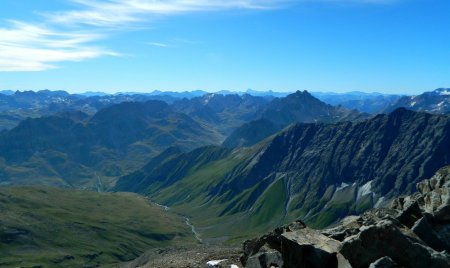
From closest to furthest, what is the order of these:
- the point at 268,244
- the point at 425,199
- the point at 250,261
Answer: the point at 250,261 → the point at 268,244 → the point at 425,199

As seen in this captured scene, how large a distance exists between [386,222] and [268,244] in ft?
Answer: 39.8

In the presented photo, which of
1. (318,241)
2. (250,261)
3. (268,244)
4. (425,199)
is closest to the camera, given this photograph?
(318,241)

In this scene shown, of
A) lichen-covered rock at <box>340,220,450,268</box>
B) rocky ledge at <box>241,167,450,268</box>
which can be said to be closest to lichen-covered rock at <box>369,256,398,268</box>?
rocky ledge at <box>241,167,450,268</box>

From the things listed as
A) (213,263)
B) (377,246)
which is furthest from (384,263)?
(213,263)

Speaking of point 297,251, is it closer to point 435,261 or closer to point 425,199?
point 435,261

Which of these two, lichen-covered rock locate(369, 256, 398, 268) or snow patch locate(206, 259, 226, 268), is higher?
lichen-covered rock locate(369, 256, 398, 268)

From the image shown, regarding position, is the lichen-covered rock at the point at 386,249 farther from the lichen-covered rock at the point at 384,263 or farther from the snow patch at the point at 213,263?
the snow patch at the point at 213,263

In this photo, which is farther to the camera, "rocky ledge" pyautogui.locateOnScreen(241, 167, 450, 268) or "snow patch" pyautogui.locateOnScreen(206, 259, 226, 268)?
"snow patch" pyautogui.locateOnScreen(206, 259, 226, 268)

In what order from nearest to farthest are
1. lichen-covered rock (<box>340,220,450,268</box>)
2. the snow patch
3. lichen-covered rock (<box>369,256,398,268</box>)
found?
lichen-covered rock (<box>369,256,398,268</box>) → lichen-covered rock (<box>340,220,450,268</box>) → the snow patch

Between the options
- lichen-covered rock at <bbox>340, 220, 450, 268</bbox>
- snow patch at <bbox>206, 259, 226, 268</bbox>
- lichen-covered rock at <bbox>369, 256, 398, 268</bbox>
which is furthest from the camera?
snow patch at <bbox>206, 259, 226, 268</bbox>

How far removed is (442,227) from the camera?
37500 millimetres

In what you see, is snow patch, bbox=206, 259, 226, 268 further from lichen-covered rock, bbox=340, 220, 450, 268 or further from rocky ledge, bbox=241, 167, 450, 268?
lichen-covered rock, bbox=340, 220, 450, 268

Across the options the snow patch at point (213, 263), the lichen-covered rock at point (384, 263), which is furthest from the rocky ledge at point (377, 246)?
the snow patch at point (213, 263)

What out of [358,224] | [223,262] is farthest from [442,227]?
[223,262]
